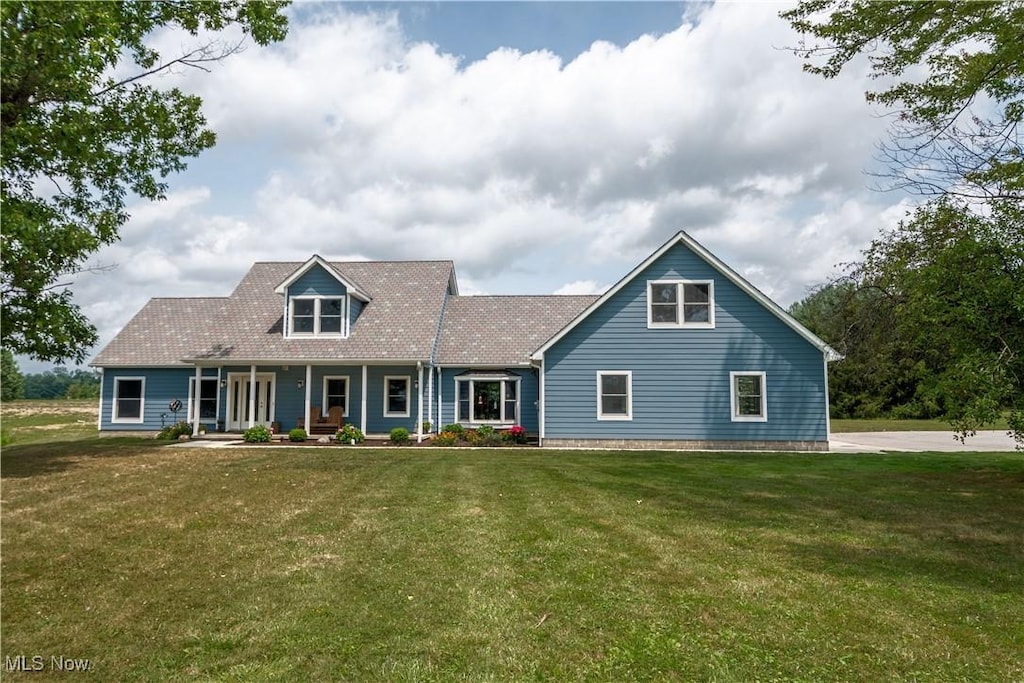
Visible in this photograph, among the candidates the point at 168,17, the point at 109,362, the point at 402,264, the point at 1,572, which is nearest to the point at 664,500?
the point at 1,572

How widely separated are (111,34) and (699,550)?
51.1 feet

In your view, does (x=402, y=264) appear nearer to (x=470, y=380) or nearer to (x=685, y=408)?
(x=470, y=380)

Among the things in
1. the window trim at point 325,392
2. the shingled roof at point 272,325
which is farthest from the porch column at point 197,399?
the window trim at point 325,392

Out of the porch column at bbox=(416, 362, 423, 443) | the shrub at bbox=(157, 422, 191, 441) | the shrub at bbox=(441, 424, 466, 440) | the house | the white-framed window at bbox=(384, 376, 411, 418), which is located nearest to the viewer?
the house

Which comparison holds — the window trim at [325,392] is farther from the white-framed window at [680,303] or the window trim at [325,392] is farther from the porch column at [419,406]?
the white-framed window at [680,303]

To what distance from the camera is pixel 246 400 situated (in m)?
23.5

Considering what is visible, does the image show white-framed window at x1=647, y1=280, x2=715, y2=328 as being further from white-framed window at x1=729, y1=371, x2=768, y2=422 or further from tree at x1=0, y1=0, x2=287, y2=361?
tree at x1=0, y1=0, x2=287, y2=361

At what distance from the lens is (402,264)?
26672 millimetres

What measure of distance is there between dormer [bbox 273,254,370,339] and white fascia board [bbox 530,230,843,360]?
26.7 feet

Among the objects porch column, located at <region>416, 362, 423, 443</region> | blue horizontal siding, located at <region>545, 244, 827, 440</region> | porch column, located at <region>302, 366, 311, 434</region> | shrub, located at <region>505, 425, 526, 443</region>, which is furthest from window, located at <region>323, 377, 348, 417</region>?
blue horizontal siding, located at <region>545, 244, 827, 440</region>

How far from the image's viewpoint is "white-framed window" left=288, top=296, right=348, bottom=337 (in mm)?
22734

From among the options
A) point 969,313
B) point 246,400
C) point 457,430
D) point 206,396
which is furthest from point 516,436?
point 969,313

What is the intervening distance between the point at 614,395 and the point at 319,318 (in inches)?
462

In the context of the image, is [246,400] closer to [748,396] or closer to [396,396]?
[396,396]
